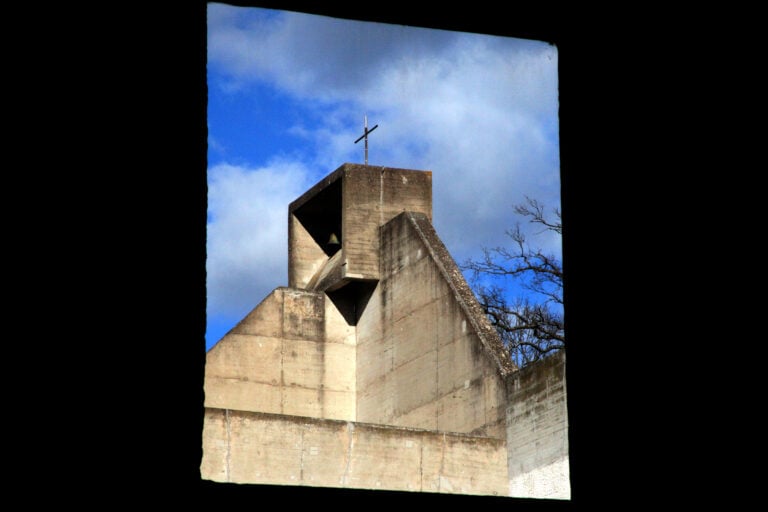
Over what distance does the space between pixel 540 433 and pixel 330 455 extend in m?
2.20

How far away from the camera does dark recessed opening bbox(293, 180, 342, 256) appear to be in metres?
23.0

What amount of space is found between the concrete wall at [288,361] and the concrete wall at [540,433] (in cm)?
573

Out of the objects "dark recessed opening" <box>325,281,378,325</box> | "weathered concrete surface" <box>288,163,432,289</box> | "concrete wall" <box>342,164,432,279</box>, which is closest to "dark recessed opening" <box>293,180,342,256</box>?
"weathered concrete surface" <box>288,163,432,289</box>

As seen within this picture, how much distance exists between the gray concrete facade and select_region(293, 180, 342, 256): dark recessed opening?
0.03 metres

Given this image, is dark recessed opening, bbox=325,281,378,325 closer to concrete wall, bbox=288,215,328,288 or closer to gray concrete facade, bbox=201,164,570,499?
gray concrete facade, bbox=201,164,570,499

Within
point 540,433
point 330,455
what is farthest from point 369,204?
point 330,455

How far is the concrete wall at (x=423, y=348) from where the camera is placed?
17406 mm

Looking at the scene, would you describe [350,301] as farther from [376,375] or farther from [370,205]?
[370,205]
